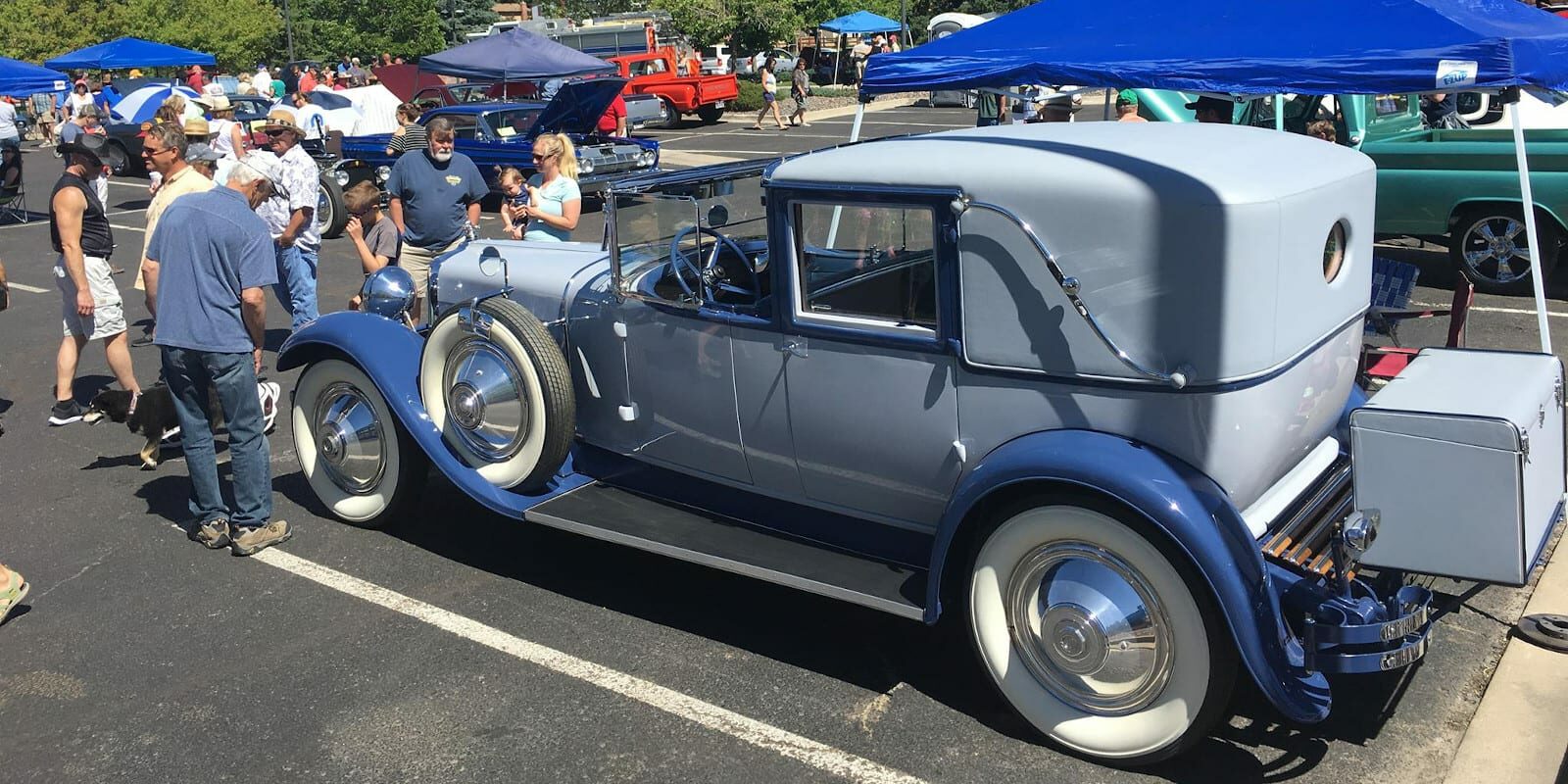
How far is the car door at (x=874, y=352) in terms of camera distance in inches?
151

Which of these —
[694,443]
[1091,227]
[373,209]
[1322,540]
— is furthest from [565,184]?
[1322,540]

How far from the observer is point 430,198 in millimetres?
7586

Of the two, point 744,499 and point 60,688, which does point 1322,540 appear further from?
point 60,688

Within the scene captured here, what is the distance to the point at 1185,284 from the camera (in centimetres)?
332

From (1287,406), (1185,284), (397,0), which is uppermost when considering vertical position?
(397,0)

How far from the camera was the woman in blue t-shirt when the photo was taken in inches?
270

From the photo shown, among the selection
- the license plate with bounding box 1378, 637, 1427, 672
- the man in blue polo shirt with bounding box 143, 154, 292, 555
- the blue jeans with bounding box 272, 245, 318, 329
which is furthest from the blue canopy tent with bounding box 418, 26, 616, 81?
the license plate with bounding box 1378, 637, 1427, 672

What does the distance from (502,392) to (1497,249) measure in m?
7.79

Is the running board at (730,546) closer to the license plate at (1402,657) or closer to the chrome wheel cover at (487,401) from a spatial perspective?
the chrome wheel cover at (487,401)

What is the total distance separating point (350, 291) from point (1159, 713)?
9.13m

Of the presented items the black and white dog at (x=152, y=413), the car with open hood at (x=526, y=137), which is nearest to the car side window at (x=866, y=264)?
the black and white dog at (x=152, y=413)

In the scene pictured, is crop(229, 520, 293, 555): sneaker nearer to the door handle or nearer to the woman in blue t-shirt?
the woman in blue t-shirt

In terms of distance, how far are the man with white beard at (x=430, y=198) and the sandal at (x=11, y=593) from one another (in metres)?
3.06

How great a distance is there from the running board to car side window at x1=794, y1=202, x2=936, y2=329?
0.83m
